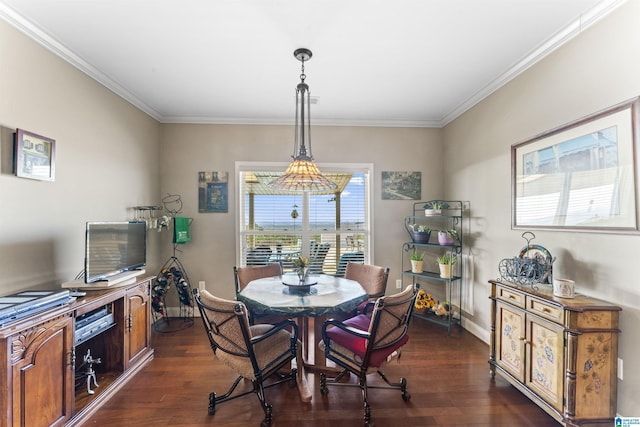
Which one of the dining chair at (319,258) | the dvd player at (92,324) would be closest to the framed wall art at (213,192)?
the dining chair at (319,258)

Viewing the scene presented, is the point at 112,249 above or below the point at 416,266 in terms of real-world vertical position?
above

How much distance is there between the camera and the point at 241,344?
187 cm

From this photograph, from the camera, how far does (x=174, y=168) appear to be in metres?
3.93

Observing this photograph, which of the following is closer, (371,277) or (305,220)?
(371,277)

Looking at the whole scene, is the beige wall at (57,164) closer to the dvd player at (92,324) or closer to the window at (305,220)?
the dvd player at (92,324)

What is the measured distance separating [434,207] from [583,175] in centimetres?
175

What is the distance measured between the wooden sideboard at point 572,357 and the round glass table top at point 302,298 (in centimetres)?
122

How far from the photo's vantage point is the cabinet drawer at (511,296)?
2.16 meters

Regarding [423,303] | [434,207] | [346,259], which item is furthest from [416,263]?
[346,259]

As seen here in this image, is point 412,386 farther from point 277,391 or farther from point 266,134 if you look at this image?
point 266,134

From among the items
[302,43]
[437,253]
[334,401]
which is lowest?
[334,401]

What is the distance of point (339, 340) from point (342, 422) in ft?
1.69

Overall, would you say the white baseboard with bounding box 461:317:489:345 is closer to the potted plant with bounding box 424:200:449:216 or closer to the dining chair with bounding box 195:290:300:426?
the potted plant with bounding box 424:200:449:216

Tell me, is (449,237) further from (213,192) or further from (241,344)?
(213,192)
